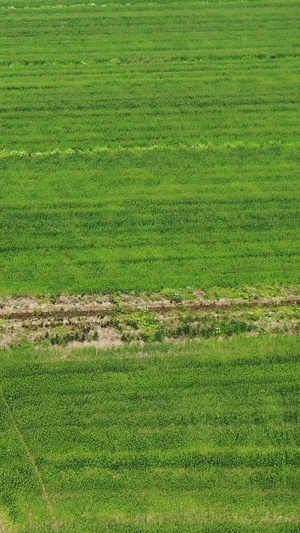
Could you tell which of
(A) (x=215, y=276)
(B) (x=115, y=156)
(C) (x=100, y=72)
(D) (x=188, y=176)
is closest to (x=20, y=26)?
(C) (x=100, y=72)

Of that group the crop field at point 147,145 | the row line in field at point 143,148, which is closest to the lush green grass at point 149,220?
the crop field at point 147,145

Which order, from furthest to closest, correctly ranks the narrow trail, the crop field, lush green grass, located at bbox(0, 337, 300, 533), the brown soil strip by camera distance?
the crop field, the brown soil strip, lush green grass, located at bbox(0, 337, 300, 533), the narrow trail

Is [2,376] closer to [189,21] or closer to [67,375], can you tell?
[67,375]

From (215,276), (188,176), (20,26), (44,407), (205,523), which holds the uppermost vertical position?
(20,26)

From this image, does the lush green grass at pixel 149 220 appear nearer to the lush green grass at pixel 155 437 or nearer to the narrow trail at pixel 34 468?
the lush green grass at pixel 155 437

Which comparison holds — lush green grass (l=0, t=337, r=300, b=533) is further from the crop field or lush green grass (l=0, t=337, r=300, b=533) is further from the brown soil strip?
the crop field

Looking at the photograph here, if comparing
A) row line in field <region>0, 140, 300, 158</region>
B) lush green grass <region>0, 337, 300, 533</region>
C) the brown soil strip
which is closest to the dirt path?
the brown soil strip
